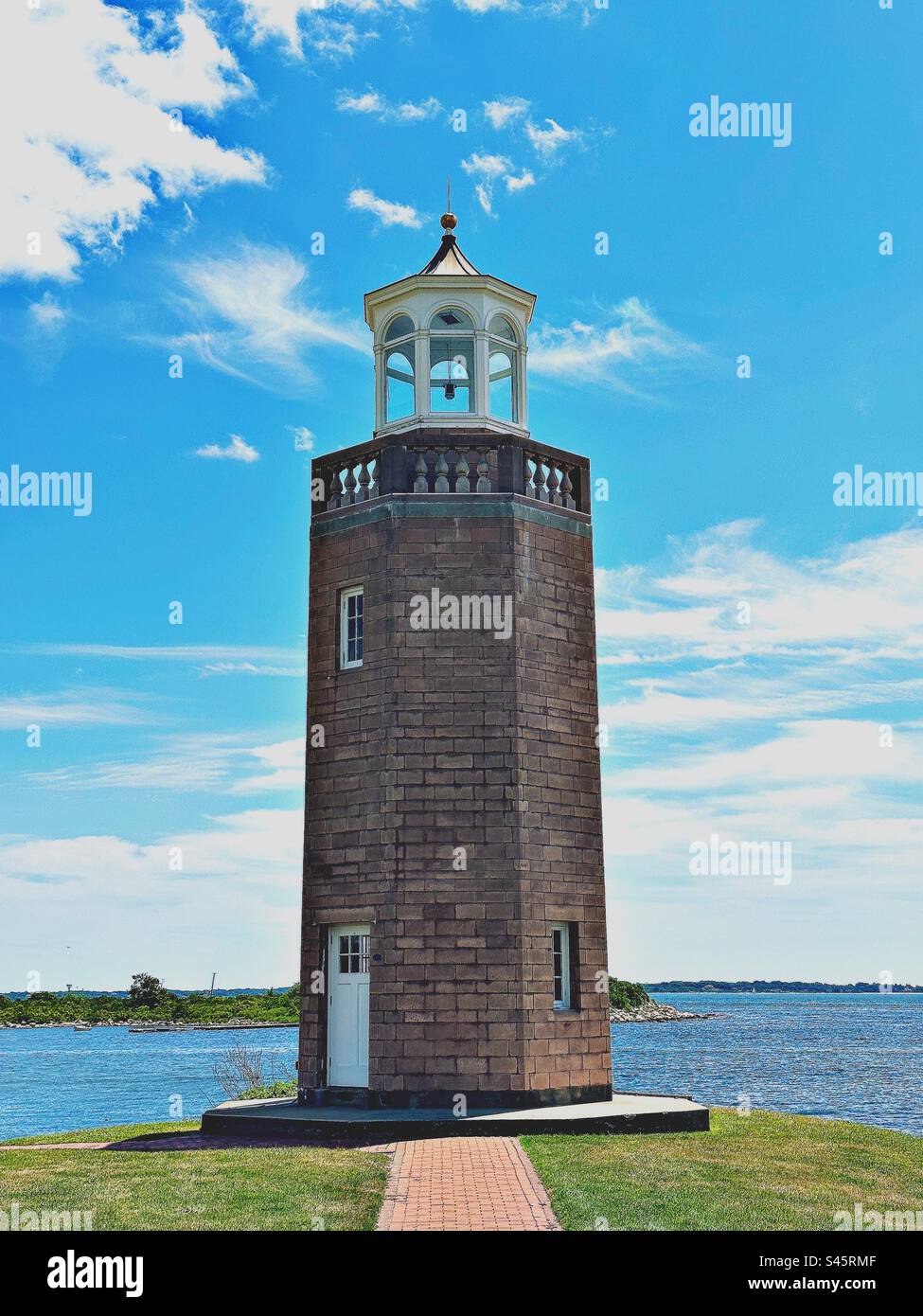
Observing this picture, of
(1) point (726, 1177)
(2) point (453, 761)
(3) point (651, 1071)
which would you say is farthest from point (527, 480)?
(3) point (651, 1071)

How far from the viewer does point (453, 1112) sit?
14.7 metres

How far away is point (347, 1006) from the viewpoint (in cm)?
1623

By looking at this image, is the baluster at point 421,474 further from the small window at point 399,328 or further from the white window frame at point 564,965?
the white window frame at point 564,965

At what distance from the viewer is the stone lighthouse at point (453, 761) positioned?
15.4 metres

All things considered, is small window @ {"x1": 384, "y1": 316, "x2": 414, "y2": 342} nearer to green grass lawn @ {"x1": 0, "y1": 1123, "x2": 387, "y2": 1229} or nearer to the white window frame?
the white window frame

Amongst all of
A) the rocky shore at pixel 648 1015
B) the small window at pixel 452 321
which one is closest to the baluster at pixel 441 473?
the small window at pixel 452 321

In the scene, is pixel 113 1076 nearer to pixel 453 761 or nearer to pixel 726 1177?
pixel 453 761

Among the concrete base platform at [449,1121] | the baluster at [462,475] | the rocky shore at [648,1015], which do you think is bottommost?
A: the rocky shore at [648,1015]

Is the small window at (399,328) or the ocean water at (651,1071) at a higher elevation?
the small window at (399,328)

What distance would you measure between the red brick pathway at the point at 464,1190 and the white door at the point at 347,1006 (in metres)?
2.76

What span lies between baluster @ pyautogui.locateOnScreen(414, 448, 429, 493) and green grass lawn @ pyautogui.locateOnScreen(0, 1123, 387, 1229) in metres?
8.03

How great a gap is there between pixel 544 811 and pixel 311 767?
3069 millimetres

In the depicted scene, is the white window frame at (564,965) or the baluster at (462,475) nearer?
the white window frame at (564,965)
